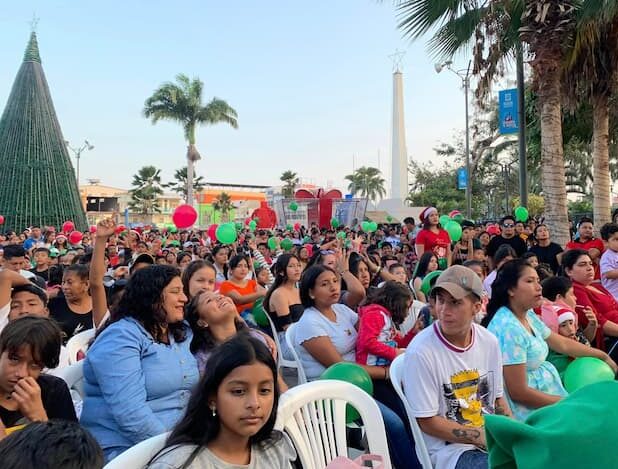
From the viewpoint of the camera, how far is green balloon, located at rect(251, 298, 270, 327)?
215 inches

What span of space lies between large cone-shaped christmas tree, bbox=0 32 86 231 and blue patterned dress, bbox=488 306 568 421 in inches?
1084

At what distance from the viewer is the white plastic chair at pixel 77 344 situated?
3.68 meters

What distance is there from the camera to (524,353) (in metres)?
3.03

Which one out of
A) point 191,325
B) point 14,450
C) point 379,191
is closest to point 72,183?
point 191,325

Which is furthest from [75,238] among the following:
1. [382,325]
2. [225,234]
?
[382,325]

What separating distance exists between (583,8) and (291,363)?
8090 millimetres

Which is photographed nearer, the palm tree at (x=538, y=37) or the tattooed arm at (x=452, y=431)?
the tattooed arm at (x=452, y=431)

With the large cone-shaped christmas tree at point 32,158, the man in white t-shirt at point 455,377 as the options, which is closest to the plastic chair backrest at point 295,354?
the man in white t-shirt at point 455,377

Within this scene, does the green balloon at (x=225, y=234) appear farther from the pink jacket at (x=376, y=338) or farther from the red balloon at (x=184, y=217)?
the pink jacket at (x=376, y=338)

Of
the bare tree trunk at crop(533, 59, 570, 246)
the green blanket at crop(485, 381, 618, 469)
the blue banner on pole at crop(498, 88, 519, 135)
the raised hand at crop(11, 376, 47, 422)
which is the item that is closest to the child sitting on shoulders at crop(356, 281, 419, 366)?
the raised hand at crop(11, 376, 47, 422)

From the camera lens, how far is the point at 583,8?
859 centimetres

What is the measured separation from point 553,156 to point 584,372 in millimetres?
7105

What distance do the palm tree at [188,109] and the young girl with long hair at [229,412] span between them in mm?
29812

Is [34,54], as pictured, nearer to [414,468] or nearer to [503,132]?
[503,132]
